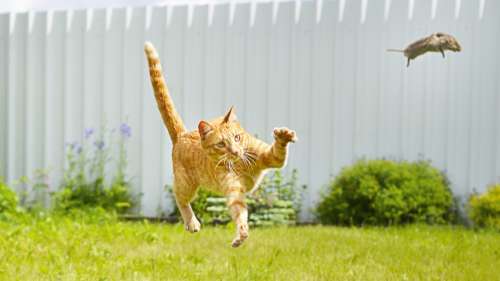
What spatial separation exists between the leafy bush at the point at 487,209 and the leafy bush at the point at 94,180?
5.44 m

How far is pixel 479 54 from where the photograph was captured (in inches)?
456

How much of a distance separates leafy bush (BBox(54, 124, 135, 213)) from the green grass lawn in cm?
287

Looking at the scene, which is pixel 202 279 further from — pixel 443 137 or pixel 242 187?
pixel 443 137

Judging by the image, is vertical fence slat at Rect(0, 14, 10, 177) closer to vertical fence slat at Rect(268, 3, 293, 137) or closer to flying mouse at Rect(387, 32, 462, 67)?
vertical fence slat at Rect(268, 3, 293, 137)

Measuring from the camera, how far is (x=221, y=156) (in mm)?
1208

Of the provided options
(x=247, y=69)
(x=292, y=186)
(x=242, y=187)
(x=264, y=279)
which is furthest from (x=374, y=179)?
(x=242, y=187)

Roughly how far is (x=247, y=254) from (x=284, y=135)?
5.85 meters

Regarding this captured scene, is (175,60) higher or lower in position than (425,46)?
higher

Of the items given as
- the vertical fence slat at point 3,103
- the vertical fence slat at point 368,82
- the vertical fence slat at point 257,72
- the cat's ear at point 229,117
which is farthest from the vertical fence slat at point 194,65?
the cat's ear at point 229,117

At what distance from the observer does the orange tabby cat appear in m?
1.20

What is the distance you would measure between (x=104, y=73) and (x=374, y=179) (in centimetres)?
583

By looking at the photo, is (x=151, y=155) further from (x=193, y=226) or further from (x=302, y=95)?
(x=193, y=226)

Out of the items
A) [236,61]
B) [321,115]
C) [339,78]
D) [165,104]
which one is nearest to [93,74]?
[236,61]

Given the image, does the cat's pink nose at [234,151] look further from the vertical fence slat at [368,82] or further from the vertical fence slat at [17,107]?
the vertical fence slat at [17,107]
